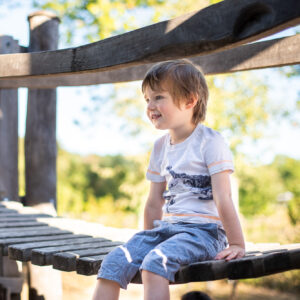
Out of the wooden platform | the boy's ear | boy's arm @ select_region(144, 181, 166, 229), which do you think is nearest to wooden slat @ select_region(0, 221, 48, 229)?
the wooden platform

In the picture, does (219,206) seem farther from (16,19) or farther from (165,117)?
(16,19)

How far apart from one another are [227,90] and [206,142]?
655 cm

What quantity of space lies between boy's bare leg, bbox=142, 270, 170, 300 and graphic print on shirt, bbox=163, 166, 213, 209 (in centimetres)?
43

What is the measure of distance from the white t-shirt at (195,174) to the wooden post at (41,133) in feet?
6.94

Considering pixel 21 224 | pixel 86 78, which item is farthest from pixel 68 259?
Answer: pixel 86 78

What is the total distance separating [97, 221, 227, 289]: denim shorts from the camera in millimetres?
1797

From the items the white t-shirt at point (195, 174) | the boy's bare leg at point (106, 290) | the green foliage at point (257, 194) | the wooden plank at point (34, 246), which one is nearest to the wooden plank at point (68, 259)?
the wooden plank at point (34, 246)

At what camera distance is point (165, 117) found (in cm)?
212

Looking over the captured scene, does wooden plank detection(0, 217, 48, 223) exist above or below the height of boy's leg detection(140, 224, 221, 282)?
below

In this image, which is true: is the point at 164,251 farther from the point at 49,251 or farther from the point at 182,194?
the point at 49,251

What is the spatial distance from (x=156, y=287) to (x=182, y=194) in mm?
464

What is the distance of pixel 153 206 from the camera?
2.33 meters

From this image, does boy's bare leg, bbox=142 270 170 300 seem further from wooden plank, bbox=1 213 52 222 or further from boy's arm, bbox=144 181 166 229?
wooden plank, bbox=1 213 52 222

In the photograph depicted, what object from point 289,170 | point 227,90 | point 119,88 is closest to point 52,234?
point 227,90
